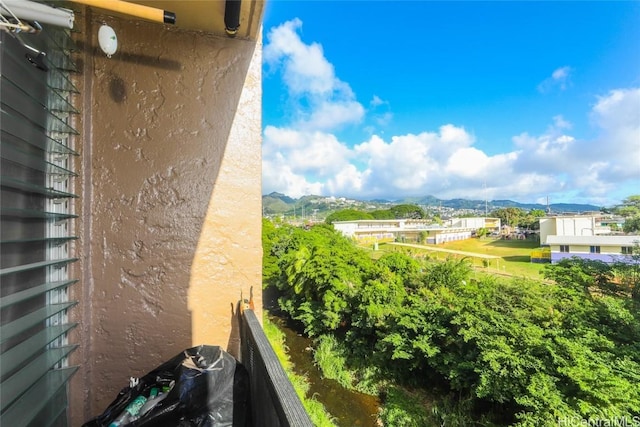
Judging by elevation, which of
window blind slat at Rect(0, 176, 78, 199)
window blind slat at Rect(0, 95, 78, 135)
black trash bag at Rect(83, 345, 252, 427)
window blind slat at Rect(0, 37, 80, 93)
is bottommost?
black trash bag at Rect(83, 345, 252, 427)

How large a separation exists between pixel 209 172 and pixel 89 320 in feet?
2.91

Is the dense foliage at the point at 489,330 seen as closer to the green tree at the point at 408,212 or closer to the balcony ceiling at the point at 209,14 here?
the balcony ceiling at the point at 209,14

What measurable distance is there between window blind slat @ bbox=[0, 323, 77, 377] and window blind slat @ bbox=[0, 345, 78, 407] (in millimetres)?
27

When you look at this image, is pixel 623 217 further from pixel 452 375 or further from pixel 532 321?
pixel 452 375

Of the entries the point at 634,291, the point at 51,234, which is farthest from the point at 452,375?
the point at 51,234

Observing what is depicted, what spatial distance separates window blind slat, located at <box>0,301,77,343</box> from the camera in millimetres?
761

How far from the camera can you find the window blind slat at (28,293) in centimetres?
76

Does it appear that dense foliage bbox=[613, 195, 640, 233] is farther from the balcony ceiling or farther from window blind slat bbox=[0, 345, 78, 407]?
window blind slat bbox=[0, 345, 78, 407]

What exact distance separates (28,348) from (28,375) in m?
0.08

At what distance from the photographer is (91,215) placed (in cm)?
131

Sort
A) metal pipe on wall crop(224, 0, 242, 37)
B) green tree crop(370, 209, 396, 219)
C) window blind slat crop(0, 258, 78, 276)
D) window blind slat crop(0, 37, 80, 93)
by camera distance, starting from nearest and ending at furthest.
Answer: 1. window blind slat crop(0, 258, 78, 276)
2. window blind slat crop(0, 37, 80, 93)
3. metal pipe on wall crop(224, 0, 242, 37)
4. green tree crop(370, 209, 396, 219)

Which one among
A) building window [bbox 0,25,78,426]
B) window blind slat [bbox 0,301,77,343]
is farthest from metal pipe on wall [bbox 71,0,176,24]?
window blind slat [bbox 0,301,77,343]

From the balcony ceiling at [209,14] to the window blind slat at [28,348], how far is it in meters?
1.33

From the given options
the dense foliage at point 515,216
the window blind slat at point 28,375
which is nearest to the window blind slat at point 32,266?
the window blind slat at point 28,375
